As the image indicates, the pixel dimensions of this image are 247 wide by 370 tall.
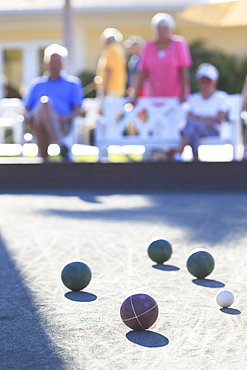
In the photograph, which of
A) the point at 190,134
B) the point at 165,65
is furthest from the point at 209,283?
the point at 165,65

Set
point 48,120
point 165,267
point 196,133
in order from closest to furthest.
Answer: point 165,267 → point 196,133 → point 48,120

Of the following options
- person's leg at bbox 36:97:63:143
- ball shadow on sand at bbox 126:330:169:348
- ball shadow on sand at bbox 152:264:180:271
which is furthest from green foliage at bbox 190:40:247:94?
ball shadow on sand at bbox 126:330:169:348

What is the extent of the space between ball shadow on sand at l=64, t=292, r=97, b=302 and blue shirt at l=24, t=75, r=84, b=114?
5893 millimetres

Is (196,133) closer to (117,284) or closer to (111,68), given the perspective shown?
(111,68)

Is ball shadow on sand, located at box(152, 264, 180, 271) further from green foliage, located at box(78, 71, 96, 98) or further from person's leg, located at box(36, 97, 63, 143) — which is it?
green foliage, located at box(78, 71, 96, 98)

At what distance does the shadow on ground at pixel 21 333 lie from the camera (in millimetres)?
2561

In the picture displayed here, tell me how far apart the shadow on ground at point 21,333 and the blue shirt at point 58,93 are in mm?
5581

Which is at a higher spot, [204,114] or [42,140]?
[204,114]

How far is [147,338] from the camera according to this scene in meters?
2.85

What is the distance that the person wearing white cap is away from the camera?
8.86 m

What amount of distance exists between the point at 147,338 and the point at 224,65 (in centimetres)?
1532

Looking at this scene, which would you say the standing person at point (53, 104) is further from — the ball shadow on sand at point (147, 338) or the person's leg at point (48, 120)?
the ball shadow on sand at point (147, 338)

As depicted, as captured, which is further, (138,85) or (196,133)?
(138,85)

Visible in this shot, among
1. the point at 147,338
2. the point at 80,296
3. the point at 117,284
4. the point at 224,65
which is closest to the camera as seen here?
the point at 147,338
